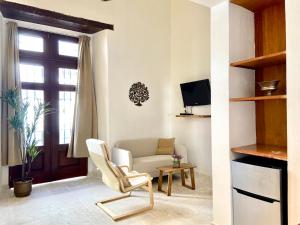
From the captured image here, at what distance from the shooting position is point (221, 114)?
104 inches

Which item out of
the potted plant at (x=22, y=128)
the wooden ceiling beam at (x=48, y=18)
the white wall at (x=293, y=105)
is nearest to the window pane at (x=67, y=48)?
the wooden ceiling beam at (x=48, y=18)

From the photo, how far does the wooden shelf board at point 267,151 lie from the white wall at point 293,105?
0.35 feet

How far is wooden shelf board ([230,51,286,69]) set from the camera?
225 centimetres

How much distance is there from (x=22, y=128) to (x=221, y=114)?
3.21 meters

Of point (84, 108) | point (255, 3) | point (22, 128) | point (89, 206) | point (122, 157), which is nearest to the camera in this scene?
point (255, 3)

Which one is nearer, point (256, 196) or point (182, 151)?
point (256, 196)

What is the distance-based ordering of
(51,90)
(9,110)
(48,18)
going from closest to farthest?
(9,110)
(48,18)
(51,90)

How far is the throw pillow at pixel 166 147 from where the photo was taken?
5086 mm

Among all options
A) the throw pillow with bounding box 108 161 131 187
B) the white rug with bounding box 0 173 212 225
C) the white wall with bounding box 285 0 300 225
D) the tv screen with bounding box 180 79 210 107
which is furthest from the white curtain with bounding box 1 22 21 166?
the white wall with bounding box 285 0 300 225

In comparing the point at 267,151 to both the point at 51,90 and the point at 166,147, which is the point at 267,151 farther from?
the point at 51,90

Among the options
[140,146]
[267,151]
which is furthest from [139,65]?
[267,151]

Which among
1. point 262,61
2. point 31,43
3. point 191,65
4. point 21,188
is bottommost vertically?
point 21,188

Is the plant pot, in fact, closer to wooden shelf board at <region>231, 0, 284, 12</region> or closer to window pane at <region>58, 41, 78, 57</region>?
window pane at <region>58, 41, 78, 57</region>

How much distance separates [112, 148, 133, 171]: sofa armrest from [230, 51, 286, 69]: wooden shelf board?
2.52 metres
